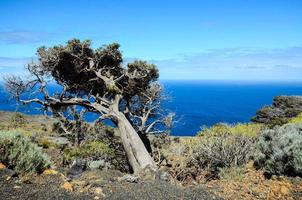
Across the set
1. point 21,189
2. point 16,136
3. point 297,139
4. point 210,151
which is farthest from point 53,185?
point 297,139

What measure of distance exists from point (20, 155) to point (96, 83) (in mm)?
10404

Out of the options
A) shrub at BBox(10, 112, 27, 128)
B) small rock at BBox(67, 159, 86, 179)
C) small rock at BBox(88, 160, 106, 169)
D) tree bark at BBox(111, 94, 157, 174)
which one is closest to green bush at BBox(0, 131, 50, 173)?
small rock at BBox(67, 159, 86, 179)

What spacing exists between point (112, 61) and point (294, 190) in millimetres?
13122

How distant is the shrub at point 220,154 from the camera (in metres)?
12.0

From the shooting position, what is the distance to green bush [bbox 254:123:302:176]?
977 cm

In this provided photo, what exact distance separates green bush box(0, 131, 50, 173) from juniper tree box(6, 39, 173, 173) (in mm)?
6435

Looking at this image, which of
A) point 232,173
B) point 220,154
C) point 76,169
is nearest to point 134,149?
point 76,169

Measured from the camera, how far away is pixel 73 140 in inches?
→ 851

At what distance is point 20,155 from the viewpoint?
9.25 m

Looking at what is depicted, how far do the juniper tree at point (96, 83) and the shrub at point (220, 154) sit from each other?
509cm

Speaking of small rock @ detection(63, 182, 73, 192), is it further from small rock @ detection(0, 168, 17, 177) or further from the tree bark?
the tree bark

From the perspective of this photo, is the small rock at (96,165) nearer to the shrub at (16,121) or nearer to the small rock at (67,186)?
the small rock at (67,186)

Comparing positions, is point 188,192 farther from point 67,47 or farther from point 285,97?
point 285,97

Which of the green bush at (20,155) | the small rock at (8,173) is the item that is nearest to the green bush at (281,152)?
the green bush at (20,155)
